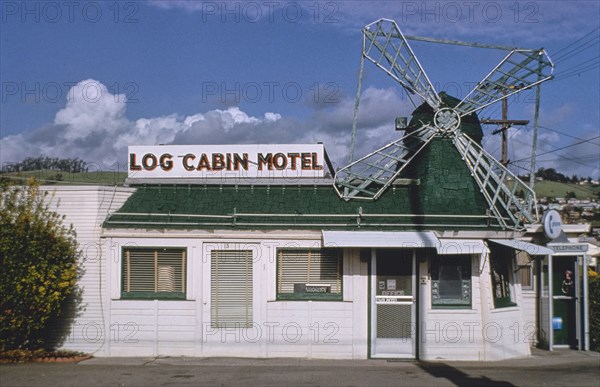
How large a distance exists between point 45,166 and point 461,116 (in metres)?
13.0

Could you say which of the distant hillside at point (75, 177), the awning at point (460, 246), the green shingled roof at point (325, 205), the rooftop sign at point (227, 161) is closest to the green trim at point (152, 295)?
the green shingled roof at point (325, 205)

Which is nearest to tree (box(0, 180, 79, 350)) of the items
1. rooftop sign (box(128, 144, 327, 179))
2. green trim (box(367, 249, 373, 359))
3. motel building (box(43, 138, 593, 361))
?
motel building (box(43, 138, 593, 361))

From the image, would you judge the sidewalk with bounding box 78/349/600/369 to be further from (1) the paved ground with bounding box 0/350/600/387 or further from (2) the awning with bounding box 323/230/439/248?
(2) the awning with bounding box 323/230/439/248

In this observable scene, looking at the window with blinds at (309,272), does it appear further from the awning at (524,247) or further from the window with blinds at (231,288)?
the awning at (524,247)

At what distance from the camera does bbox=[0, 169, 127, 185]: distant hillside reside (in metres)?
19.1

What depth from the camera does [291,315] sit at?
17.1m

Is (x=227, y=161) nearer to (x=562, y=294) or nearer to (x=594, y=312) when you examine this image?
(x=562, y=294)

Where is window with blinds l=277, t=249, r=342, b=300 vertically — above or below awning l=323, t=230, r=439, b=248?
below

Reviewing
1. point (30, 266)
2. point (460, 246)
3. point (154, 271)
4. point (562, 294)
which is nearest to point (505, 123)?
point (562, 294)

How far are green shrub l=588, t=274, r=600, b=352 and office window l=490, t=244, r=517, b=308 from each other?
2692 mm

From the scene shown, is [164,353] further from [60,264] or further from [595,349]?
[595,349]

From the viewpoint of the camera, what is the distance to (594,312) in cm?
1873

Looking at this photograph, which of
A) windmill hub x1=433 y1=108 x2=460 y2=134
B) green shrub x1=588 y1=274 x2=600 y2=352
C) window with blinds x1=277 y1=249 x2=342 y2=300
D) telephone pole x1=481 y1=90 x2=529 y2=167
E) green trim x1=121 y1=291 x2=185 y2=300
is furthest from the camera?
telephone pole x1=481 y1=90 x2=529 y2=167

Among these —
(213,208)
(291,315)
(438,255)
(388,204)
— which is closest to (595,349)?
(438,255)
